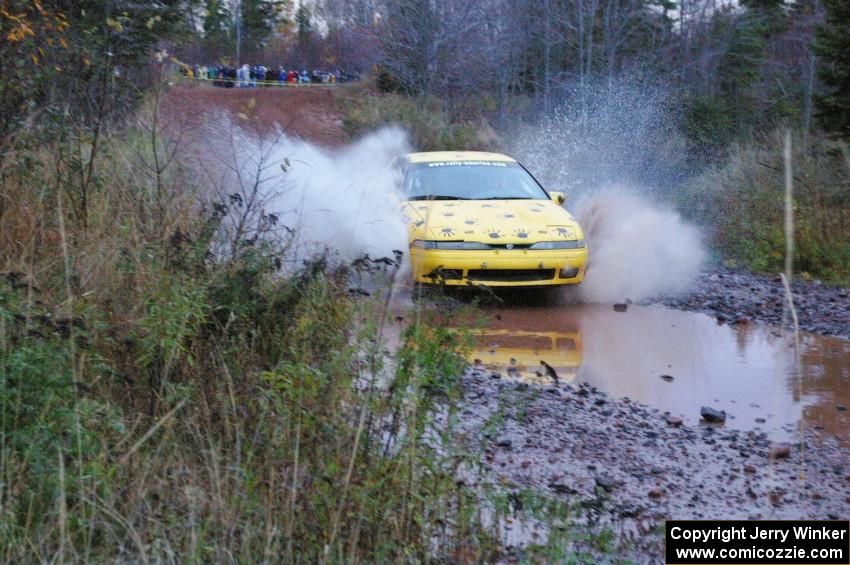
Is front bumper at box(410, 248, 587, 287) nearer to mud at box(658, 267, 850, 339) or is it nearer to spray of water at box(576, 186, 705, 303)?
spray of water at box(576, 186, 705, 303)

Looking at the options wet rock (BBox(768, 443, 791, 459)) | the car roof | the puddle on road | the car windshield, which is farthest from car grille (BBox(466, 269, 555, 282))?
wet rock (BBox(768, 443, 791, 459))

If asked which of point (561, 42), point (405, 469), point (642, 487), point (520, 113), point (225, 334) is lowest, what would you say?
point (642, 487)

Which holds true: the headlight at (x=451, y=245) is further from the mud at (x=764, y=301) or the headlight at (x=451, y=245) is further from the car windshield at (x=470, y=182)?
the mud at (x=764, y=301)

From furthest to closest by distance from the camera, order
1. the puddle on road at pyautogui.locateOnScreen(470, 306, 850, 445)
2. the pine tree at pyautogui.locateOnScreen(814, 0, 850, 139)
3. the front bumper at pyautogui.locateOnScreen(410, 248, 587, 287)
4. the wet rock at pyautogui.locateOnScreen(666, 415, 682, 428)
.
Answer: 1. the pine tree at pyautogui.locateOnScreen(814, 0, 850, 139)
2. the front bumper at pyautogui.locateOnScreen(410, 248, 587, 287)
3. the puddle on road at pyautogui.locateOnScreen(470, 306, 850, 445)
4. the wet rock at pyautogui.locateOnScreen(666, 415, 682, 428)

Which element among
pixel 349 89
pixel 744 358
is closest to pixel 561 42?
pixel 349 89

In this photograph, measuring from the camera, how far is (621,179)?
899 inches

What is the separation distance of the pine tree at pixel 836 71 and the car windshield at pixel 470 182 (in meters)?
9.90

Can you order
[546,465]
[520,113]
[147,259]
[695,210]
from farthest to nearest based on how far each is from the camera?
[520,113]
[695,210]
[147,259]
[546,465]

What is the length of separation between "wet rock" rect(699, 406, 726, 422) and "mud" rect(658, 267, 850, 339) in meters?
3.52

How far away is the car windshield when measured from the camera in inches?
461

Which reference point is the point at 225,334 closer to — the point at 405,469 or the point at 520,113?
the point at 405,469

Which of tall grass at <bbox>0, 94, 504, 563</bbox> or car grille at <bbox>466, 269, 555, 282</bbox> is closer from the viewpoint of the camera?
tall grass at <bbox>0, 94, 504, 563</bbox>

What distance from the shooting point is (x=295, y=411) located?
4.41 meters

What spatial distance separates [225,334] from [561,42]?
129 ft
